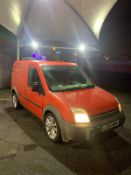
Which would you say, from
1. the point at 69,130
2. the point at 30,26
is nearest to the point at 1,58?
the point at 30,26

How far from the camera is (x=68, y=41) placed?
1429cm

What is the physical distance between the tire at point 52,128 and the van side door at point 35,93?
0.40m

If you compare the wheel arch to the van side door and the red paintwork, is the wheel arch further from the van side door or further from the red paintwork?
the van side door

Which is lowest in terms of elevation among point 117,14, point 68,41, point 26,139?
point 26,139

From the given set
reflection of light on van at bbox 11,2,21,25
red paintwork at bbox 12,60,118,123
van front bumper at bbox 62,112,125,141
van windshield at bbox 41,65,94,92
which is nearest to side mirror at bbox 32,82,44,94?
red paintwork at bbox 12,60,118,123

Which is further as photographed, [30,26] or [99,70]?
[99,70]

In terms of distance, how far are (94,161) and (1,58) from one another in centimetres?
935

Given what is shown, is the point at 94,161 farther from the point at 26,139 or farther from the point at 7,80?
the point at 7,80

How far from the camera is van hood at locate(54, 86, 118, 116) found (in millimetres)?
3706

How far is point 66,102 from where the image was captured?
3.76 meters

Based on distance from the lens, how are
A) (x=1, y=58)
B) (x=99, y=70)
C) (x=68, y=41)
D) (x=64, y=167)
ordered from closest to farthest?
(x=64, y=167)
(x=1, y=58)
(x=68, y=41)
(x=99, y=70)

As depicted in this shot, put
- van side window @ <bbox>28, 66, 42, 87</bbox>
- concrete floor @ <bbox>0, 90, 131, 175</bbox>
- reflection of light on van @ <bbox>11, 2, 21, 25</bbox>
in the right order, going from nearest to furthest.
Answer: concrete floor @ <bbox>0, 90, 131, 175</bbox>, van side window @ <bbox>28, 66, 42, 87</bbox>, reflection of light on van @ <bbox>11, 2, 21, 25</bbox>

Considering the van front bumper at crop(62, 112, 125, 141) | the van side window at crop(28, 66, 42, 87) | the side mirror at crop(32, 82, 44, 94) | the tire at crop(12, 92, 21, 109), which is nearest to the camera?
the van front bumper at crop(62, 112, 125, 141)

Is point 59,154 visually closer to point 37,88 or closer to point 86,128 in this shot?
point 86,128
